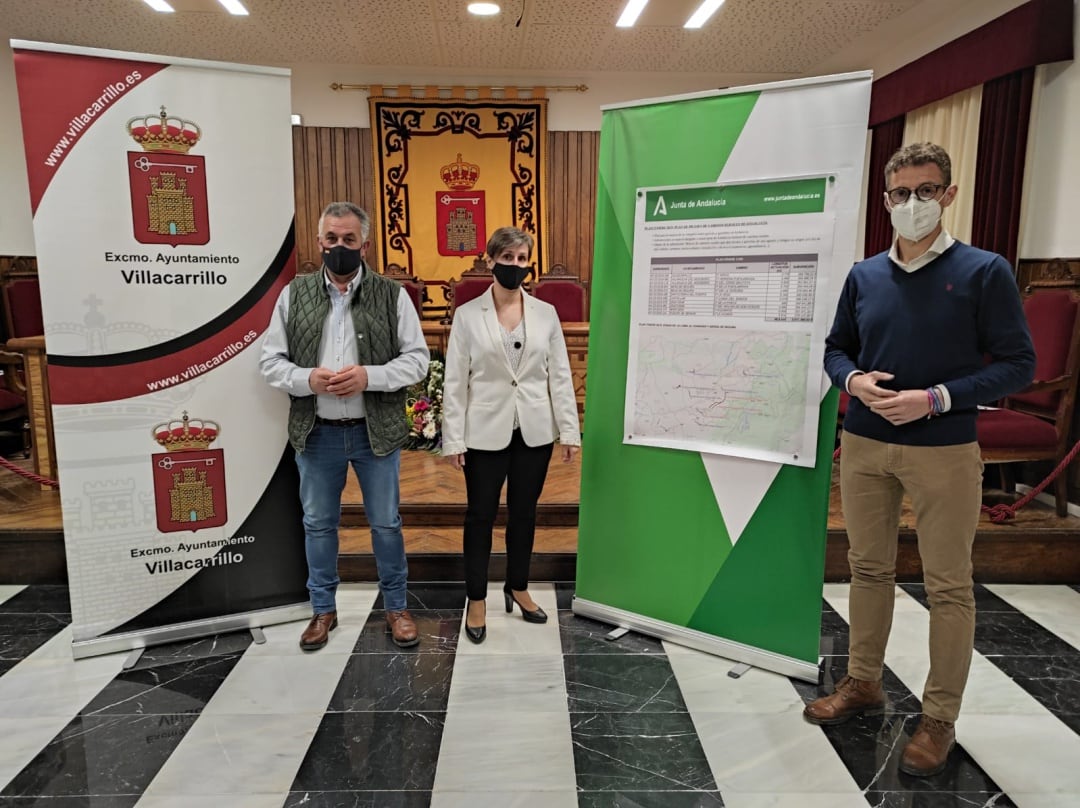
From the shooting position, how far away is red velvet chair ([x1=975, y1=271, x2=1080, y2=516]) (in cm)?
340

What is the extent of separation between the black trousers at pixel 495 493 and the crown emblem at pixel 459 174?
16.6 ft

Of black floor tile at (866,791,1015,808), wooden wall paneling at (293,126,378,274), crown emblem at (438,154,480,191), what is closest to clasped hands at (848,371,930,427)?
black floor tile at (866,791,1015,808)

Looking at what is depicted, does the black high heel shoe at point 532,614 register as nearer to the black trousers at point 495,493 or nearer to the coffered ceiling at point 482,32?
the black trousers at point 495,493

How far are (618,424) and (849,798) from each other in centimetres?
135

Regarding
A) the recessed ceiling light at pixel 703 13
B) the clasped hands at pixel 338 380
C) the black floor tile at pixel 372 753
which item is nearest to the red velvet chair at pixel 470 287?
the recessed ceiling light at pixel 703 13

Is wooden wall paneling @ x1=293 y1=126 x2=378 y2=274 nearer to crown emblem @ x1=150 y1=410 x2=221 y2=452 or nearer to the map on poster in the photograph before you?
crown emblem @ x1=150 y1=410 x2=221 y2=452

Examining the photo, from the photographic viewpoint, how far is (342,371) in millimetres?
2307

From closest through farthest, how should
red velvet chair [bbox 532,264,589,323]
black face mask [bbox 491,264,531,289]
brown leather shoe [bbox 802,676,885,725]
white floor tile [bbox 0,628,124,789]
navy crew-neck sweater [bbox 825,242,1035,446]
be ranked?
navy crew-neck sweater [bbox 825,242,1035,446] < white floor tile [bbox 0,628,124,789] < brown leather shoe [bbox 802,676,885,725] < black face mask [bbox 491,264,531,289] < red velvet chair [bbox 532,264,589,323]

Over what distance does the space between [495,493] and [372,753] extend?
3.05ft

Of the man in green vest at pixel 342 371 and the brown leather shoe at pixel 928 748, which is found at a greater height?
the man in green vest at pixel 342 371

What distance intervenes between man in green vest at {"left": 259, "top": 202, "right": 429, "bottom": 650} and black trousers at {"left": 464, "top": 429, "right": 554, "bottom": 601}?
0.28 m

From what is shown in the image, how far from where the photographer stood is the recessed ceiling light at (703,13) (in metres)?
5.03

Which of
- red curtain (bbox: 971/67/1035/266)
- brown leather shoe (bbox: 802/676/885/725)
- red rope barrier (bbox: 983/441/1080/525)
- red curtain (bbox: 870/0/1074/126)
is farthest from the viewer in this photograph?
red curtain (bbox: 971/67/1035/266)

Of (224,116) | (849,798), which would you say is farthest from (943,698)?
(224,116)
